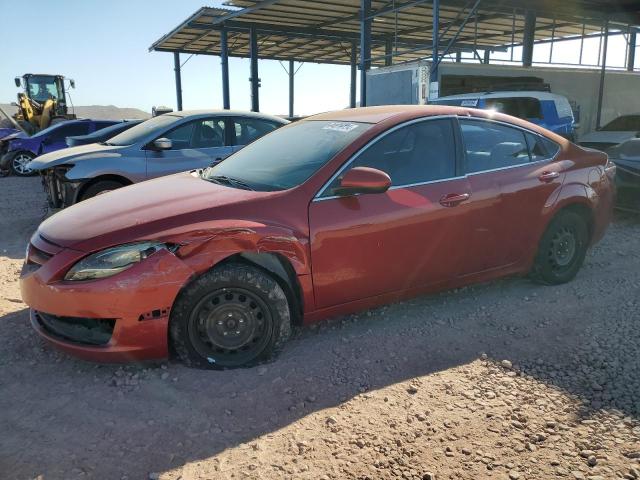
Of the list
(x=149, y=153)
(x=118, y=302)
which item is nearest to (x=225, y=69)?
(x=149, y=153)

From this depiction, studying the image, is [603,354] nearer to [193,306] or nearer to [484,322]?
[484,322]

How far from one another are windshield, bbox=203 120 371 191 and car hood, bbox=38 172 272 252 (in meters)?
0.19

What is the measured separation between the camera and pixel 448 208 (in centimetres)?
370

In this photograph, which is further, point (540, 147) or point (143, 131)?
point (143, 131)

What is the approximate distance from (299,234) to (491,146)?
1.83 metres

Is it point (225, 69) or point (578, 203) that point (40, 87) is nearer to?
point (225, 69)

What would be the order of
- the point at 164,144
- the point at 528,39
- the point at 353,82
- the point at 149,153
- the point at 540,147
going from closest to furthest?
1. the point at 540,147
2. the point at 164,144
3. the point at 149,153
4. the point at 528,39
5. the point at 353,82

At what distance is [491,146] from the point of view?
161 inches

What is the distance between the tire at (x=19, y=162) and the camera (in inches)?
497

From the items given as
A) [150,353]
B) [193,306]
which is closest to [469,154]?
[193,306]

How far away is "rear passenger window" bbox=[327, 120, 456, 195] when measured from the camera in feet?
11.8

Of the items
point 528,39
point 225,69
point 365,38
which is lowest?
point 225,69

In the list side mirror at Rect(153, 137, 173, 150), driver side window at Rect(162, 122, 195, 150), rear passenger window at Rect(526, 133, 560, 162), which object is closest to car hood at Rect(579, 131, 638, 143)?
rear passenger window at Rect(526, 133, 560, 162)

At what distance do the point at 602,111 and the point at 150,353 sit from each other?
1899 cm
